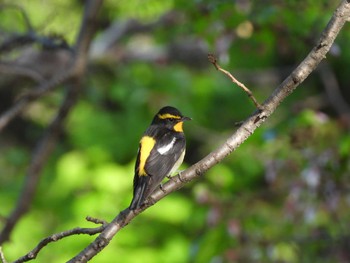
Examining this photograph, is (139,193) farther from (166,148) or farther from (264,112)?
(264,112)

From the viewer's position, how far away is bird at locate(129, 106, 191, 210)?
362 cm

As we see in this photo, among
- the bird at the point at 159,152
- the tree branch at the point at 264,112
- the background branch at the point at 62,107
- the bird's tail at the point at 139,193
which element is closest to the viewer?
the tree branch at the point at 264,112

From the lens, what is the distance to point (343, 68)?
12336 millimetres

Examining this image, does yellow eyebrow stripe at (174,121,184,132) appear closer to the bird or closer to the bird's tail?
the bird

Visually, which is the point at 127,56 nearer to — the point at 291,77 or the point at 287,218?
the point at 287,218

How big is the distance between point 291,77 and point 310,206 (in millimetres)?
3406

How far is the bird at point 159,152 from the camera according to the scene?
3.62 meters

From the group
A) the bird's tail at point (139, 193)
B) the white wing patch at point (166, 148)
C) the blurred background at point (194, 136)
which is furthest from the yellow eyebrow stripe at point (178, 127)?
the blurred background at point (194, 136)

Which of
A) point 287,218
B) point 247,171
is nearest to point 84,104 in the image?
point 247,171

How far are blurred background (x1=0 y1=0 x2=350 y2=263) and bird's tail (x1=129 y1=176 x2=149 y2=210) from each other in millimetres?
1536

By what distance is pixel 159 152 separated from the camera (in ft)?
12.6

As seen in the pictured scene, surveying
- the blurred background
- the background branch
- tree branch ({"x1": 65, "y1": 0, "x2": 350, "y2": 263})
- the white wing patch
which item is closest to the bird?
A: the white wing patch

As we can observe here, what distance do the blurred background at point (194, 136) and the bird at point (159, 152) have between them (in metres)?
1.05

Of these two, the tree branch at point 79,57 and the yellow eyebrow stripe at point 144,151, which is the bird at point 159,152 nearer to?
the yellow eyebrow stripe at point 144,151
